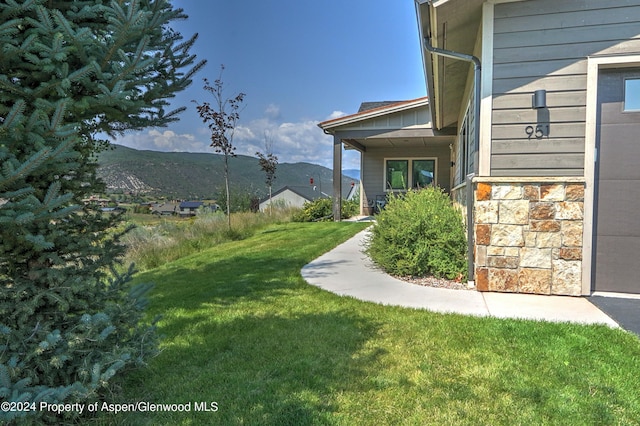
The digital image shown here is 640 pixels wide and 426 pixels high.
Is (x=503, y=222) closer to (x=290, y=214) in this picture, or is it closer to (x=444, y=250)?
(x=444, y=250)

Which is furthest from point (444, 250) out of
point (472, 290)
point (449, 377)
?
point (449, 377)

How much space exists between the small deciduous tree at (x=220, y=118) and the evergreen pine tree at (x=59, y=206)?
9.29 m

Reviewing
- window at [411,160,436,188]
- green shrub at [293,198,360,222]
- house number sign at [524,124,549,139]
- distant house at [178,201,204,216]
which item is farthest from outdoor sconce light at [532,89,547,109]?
distant house at [178,201,204,216]

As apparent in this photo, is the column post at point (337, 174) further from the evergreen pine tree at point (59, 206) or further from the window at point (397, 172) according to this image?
the evergreen pine tree at point (59, 206)

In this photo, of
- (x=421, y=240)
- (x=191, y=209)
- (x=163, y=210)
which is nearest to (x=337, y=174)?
(x=421, y=240)

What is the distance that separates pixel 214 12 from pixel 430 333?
12.3m

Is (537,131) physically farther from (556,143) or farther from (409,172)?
(409,172)

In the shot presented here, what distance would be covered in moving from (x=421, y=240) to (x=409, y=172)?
10.2m

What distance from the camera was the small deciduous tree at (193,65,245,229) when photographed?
A: 37.6 ft

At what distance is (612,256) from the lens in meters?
4.04

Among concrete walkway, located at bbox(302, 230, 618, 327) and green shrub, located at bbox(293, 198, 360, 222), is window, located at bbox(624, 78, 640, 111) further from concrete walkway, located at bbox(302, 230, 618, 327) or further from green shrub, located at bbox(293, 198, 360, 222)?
green shrub, located at bbox(293, 198, 360, 222)

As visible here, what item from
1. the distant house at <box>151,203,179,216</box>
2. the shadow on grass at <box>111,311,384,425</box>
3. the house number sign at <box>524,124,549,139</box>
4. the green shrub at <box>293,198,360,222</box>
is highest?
the house number sign at <box>524,124,549,139</box>

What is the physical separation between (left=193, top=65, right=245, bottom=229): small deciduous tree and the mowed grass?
8.24 m

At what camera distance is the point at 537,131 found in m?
4.04
